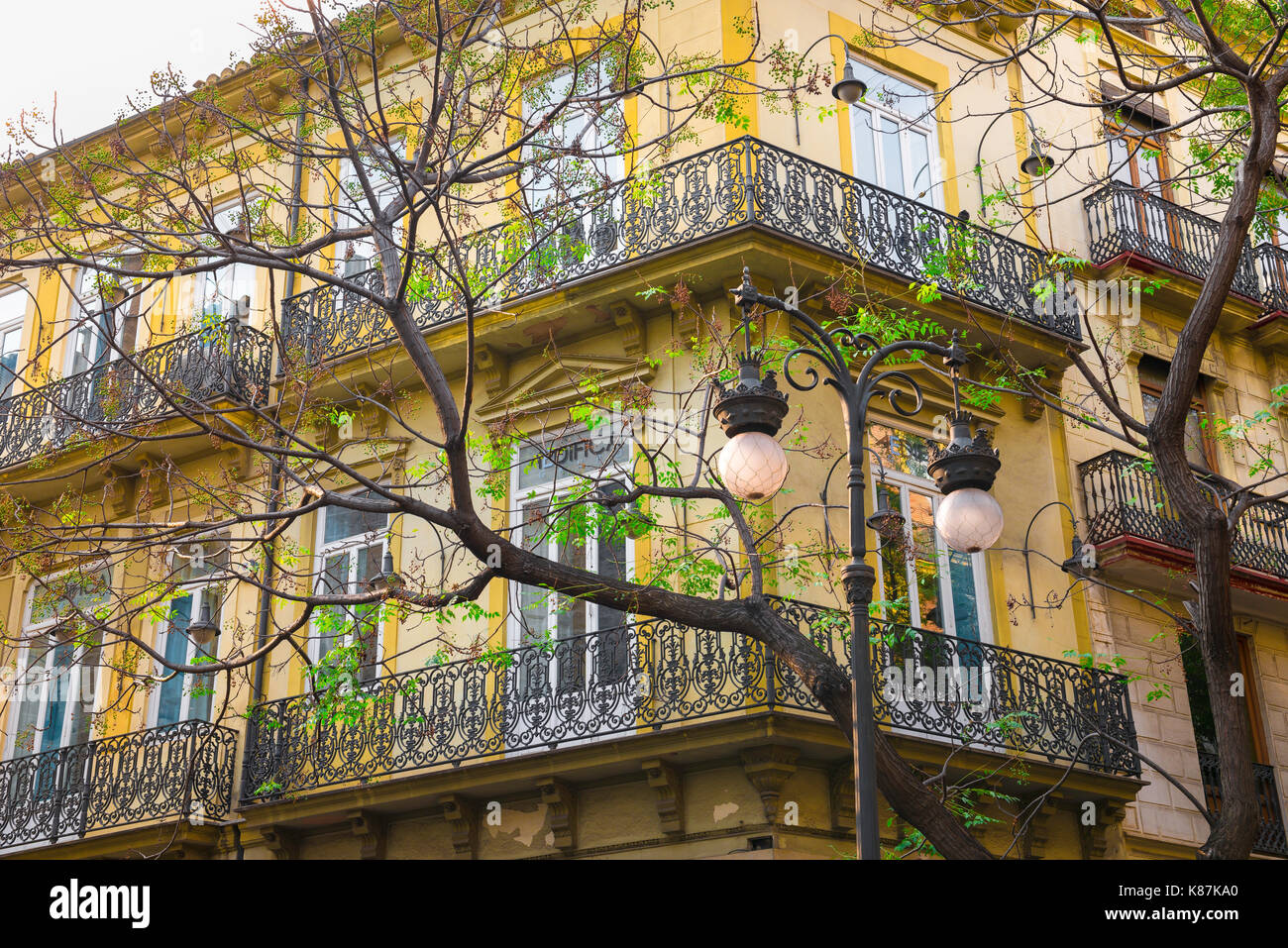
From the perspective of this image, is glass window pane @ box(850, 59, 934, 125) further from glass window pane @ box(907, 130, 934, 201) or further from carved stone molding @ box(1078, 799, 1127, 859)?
carved stone molding @ box(1078, 799, 1127, 859)

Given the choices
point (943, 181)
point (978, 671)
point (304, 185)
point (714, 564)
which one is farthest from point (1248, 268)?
point (304, 185)

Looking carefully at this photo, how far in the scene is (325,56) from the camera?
1056 cm

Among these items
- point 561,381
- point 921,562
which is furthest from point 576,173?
point 921,562

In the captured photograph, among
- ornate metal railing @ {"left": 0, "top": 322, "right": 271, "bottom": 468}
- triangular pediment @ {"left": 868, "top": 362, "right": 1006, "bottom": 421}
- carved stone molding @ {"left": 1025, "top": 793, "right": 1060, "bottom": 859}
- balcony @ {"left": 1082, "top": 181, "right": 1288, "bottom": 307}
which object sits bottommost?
carved stone molding @ {"left": 1025, "top": 793, "right": 1060, "bottom": 859}

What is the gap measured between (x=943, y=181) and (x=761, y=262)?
363 cm

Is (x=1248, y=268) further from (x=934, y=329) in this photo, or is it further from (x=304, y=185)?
(x=304, y=185)

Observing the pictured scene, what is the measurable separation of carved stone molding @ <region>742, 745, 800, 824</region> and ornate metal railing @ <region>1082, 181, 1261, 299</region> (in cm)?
765

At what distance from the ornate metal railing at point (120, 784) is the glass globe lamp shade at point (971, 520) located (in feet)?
30.0

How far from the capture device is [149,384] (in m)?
16.5

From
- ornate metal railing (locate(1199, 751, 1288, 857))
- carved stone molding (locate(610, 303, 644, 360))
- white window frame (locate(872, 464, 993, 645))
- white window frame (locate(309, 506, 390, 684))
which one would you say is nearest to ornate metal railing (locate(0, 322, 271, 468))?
white window frame (locate(309, 506, 390, 684))

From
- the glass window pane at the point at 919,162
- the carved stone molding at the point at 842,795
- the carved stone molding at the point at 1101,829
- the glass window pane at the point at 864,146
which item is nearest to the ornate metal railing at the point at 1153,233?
the glass window pane at the point at 919,162

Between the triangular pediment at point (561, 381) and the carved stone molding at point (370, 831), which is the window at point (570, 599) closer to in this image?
the triangular pediment at point (561, 381)

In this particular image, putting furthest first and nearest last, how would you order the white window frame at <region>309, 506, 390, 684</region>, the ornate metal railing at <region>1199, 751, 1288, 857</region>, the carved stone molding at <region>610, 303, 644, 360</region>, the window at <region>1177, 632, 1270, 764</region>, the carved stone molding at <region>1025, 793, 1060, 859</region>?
the white window frame at <region>309, 506, 390, 684</region>
the window at <region>1177, 632, 1270, 764</region>
the ornate metal railing at <region>1199, 751, 1288, 857</region>
the carved stone molding at <region>610, 303, 644, 360</region>
the carved stone molding at <region>1025, 793, 1060, 859</region>

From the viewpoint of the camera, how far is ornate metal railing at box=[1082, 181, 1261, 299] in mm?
16828
